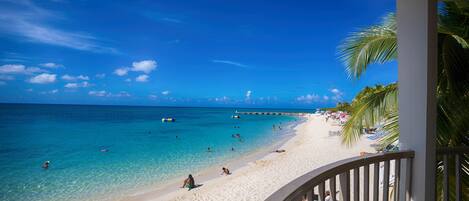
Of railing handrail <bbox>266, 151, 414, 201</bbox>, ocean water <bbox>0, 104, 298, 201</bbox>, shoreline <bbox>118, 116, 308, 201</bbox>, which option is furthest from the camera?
ocean water <bbox>0, 104, 298, 201</bbox>

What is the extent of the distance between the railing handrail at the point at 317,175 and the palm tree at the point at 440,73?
5.01ft

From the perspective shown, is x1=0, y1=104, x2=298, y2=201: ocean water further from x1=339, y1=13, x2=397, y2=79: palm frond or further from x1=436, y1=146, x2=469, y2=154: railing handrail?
x1=436, y1=146, x2=469, y2=154: railing handrail

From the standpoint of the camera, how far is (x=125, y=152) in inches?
875

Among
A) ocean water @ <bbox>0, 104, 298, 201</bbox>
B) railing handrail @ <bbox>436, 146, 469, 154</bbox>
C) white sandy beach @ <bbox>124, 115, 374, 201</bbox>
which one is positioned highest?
railing handrail @ <bbox>436, 146, 469, 154</bbox>

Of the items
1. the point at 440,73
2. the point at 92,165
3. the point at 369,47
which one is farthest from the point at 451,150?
the point at 92,165

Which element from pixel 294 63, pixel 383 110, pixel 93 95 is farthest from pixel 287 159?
pixel 93 95

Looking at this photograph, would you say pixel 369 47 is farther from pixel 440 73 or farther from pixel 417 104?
pixel 417 104

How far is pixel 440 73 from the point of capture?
305cm

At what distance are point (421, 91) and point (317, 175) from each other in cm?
114

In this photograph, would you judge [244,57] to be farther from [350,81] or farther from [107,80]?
[350,81]

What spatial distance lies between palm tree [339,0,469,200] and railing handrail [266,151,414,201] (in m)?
1.53

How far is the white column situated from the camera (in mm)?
1706

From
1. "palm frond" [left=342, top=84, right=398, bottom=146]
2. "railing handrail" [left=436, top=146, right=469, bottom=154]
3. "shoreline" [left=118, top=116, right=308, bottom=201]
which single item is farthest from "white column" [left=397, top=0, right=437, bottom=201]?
"shoreline" [left=118, top=116, right=308, bottom=201]

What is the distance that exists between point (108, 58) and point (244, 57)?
3241 centimetres
